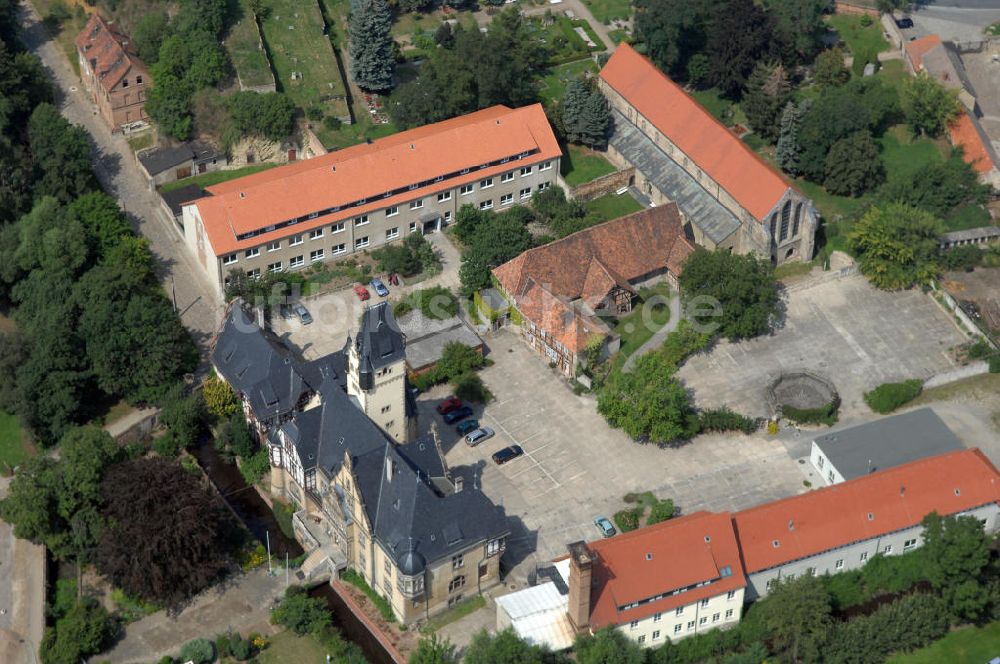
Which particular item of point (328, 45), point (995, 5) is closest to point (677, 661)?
point (328, 45)

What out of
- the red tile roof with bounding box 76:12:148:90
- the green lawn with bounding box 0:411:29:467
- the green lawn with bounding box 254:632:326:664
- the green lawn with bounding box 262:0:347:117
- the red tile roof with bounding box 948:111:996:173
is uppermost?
the red tile roof with bounding box 76:12:148:90

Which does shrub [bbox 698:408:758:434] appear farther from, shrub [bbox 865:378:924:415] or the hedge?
shrub [bbox 865:378:924:415]

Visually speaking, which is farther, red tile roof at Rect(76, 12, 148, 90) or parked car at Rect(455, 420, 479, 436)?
red tile roof at Rect(76, 12, 148, 90)

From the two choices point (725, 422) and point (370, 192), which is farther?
point (370, 192)

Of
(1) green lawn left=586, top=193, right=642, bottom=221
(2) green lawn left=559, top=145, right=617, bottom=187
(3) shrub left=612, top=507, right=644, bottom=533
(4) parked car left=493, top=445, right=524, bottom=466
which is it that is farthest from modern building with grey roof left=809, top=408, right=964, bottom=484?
(2) green lawn left=559, top=145, right=617, bottom=187

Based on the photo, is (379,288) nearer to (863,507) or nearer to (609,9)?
(863,507)

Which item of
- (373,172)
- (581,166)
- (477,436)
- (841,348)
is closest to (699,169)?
(581,166)

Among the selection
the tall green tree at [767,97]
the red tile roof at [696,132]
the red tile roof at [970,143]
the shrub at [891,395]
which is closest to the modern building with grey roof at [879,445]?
the shrub at [891,395]
